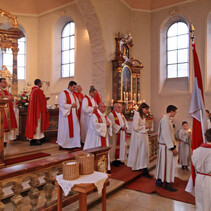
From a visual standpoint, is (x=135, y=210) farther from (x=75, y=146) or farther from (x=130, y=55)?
(x=130, y=55)

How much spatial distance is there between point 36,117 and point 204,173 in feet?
15.3

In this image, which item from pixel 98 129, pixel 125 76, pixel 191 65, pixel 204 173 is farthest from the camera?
pixel 191 65

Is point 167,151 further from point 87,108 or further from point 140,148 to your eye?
point 87,108

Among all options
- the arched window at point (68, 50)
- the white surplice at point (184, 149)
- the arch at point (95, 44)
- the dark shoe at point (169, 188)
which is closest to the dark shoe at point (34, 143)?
the dark shoe at point (169, 188)

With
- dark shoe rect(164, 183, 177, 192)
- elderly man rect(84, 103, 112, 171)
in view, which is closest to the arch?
elderly man rect(84, 103, 112, 171)

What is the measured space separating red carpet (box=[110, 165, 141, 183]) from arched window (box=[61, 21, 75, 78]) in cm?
826

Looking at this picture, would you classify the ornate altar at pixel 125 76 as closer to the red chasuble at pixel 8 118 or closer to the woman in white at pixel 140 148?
the woman in white at pixel 140 148

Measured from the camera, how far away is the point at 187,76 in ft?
40.6

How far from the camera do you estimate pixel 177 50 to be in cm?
1279

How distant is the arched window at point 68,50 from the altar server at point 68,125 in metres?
7.06

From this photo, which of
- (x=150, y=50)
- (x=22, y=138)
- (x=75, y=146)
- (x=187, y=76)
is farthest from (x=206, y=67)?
(x=22, y=138)

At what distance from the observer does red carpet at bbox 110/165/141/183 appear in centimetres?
534

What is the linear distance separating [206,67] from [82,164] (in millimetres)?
10261

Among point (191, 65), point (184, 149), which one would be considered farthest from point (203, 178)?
point (191, 65)
